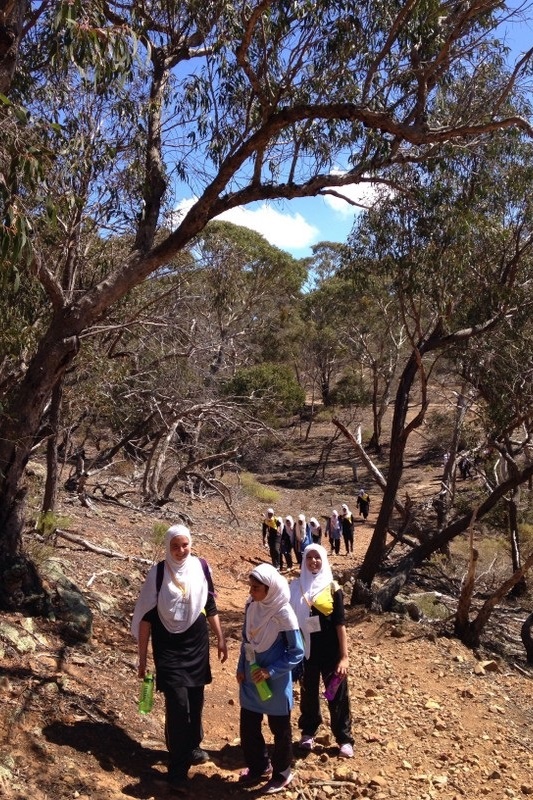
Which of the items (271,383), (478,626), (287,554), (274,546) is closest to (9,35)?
(478,626)

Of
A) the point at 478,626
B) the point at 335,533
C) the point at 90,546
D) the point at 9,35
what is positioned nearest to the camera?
the point at 9,35

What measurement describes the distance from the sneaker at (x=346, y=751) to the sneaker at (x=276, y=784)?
690 mm

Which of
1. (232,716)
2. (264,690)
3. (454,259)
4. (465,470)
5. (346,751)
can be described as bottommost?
(232,716)

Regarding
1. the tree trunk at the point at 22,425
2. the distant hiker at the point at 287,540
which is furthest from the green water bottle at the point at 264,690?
the distant hiker at the point at 287,540

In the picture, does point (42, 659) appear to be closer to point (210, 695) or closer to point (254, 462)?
point (210, 695)

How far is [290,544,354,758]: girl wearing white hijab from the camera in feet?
15.7

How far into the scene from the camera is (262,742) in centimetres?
430

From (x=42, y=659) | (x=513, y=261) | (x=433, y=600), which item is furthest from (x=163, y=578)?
(x=513, y=261)

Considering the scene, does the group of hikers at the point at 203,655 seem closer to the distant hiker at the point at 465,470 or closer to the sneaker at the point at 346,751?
the sneaker at the point at 346,751

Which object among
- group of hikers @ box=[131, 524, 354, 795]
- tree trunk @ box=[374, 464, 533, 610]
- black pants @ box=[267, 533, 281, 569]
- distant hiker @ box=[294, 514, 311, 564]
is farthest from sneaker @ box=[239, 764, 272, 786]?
distant hiker @ box=[294, 514, 311, 564]

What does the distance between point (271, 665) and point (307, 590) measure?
0.74 metres

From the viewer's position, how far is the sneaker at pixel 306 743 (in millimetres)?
4793

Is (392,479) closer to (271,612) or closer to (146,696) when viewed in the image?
(271,612)

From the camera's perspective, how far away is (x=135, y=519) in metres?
13.8
